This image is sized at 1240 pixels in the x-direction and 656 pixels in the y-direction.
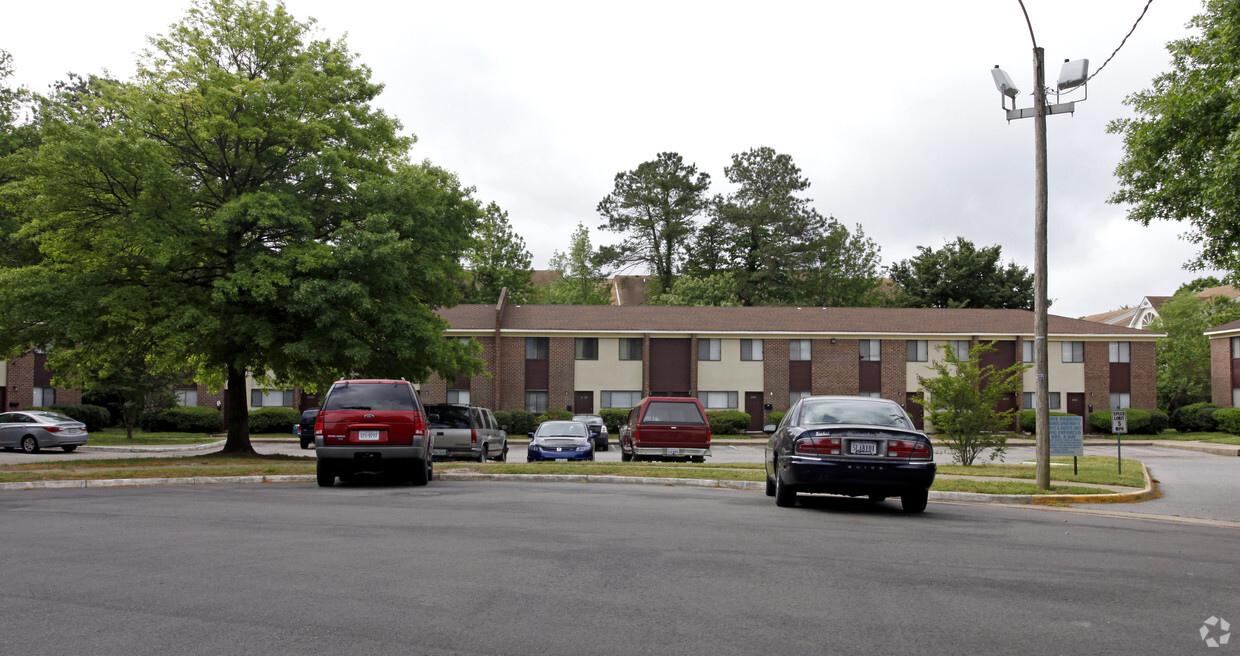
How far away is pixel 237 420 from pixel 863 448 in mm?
18724

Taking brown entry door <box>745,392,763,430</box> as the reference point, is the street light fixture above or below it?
above

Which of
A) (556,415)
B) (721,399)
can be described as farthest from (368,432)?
(721,399)

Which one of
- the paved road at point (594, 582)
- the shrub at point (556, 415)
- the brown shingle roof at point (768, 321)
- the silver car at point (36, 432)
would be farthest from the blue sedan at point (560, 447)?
the brown shingle roof at point (768, 321)

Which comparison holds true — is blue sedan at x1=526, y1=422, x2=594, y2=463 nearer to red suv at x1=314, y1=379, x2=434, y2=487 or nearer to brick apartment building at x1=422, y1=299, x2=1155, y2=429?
red suv at x1=314, y1=379, x2=434, y2=487

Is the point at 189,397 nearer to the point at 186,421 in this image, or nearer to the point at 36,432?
the point at 186,421

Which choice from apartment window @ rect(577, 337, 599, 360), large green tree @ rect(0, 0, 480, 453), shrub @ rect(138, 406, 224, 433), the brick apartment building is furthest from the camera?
apartment window @ rect(577, 337, 599, 360)

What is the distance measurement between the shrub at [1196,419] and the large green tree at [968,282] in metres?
19.3

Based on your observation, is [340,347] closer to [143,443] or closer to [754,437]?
[143,443]

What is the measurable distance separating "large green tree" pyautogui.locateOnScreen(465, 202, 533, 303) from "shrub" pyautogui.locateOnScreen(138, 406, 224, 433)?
20.8 metres

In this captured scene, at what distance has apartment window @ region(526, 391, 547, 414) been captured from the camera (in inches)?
1949

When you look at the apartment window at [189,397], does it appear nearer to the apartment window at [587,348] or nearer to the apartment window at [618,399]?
the apartment window at [587,348]

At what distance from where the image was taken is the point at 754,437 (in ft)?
157

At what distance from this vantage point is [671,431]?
73.8 ft

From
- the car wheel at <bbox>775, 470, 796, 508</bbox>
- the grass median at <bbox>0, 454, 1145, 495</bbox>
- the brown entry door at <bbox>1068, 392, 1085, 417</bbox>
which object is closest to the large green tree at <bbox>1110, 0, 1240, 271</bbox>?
the grass median at <bbox>0, 454, 1145, 495</bbox>
